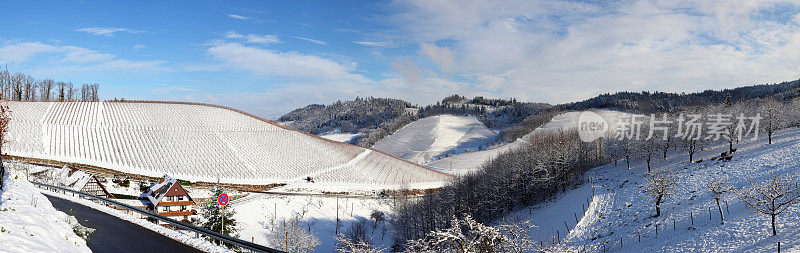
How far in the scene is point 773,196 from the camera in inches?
1183

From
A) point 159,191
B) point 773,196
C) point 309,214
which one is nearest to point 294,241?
point 159,191

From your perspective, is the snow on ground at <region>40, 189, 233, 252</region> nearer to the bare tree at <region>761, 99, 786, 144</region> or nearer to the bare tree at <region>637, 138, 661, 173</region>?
the bare tree at <region>637, 138, 661, 173</region>

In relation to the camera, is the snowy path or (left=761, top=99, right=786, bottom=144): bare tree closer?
the snowy path

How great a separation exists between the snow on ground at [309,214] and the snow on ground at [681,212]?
28.7 metres

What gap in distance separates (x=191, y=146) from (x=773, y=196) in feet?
294

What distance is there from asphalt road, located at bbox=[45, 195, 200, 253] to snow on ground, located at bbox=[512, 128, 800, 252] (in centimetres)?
1982

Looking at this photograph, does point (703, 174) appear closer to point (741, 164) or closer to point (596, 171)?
point (741, 164)

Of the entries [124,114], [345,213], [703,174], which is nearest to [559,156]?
[703,174]

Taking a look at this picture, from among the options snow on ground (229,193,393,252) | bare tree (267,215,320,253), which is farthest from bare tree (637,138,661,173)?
bare tree (267,215,320,253)

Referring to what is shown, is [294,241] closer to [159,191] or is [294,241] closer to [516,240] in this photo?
[159,191]

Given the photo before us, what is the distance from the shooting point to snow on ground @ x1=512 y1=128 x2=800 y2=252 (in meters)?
30.7

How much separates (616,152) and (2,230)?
78.6 m

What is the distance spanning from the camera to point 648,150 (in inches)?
2377

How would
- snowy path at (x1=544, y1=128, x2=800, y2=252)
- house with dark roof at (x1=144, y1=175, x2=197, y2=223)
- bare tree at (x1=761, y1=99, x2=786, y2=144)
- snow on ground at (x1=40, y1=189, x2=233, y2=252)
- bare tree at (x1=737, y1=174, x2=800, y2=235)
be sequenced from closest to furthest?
snow on ground at (x1=40, y1=189, x2=233, y2=252) → bare tree at (x1=737, y1=174, x2=800, y2=235) → snowy path at (x1=544, y1=128, x2=800, y2=252) → house with dark roof at (x1=144, y1=175, x2=197, y2=223) → bare tree at (x1=761, y1=99, x2=786, y2=144)
